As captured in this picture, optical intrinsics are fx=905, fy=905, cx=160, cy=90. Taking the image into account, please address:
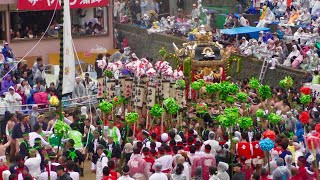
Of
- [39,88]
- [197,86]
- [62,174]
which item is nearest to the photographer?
[62,174]

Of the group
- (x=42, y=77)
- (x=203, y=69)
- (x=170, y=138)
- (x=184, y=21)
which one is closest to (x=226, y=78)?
(x=203, y=69)

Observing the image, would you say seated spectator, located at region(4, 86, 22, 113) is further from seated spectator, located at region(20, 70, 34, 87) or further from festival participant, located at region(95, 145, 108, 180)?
festival participant, located at region(95, 145, 108, 180)

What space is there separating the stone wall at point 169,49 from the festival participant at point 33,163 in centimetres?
1170

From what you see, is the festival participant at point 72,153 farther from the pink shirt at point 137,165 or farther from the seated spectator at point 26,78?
the seated spectator at point 26,78

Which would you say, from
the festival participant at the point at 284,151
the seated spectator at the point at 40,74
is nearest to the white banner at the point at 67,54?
the festival participant at the point at 284,151

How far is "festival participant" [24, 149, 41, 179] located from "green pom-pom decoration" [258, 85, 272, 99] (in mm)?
6527

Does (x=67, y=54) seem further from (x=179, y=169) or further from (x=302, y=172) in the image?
(x=302, y=172)

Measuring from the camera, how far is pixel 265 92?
69.9 ft

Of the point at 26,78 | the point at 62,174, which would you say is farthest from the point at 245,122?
the point at 26,78

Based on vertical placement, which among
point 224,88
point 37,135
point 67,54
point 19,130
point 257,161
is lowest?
point 19,130

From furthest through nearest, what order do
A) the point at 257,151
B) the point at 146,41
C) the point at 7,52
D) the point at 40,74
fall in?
the point at 146,41 < the point at 7,52 < the point at 40,74 < the point at 257,151

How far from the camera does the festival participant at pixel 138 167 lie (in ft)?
54.2

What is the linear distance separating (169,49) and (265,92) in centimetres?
Result: 1255

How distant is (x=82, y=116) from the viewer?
2133 cm
